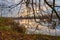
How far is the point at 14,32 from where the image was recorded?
589 cm

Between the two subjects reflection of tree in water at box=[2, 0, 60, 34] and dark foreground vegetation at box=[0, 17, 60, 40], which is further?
dark foreground vegetation at box=[0, 17, 60, 40]

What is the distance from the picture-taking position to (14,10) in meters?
6.75

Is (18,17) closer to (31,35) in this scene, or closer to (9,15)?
(9,15)

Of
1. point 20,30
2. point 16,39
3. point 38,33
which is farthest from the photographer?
point 20,30

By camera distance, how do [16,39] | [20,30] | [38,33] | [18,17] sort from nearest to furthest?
[16,39], [38,33], [20,30], [18,17]

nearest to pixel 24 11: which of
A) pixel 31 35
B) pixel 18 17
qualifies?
pixel 18 17

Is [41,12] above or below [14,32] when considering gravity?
above

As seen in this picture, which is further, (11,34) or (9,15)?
(9,15)

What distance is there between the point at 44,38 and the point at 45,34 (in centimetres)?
30

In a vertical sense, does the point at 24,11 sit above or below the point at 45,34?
above

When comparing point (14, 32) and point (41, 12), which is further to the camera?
point (14, 32)

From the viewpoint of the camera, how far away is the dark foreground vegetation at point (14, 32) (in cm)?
553

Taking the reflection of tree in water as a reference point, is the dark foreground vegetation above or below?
below

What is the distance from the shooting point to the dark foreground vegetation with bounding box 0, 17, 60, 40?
553 centimetres
